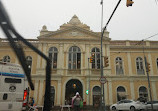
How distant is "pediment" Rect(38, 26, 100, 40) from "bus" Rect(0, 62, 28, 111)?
1485 centimetres

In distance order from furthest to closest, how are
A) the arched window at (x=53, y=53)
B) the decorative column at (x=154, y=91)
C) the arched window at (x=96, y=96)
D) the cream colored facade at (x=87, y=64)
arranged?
the arched window at (x=53, y=53), the decorative column at (x=154, y=91), the cream colored facade at (x=87, y=64), the arched window at (x=96, y=96)

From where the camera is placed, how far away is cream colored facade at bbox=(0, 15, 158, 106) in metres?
20.3

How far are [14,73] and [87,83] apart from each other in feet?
45.1

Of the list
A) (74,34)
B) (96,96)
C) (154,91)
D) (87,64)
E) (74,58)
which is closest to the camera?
(96,96)

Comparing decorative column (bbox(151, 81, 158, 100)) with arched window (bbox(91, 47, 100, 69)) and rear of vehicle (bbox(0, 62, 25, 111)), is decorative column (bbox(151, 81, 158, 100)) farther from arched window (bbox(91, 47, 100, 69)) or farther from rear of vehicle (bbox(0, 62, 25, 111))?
rear of vehicle (bbox(0, 62, 25, 111))

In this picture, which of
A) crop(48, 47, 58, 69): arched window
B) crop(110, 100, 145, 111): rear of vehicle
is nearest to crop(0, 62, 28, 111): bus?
crop(110, 100, 145, 111): rear of vehicle

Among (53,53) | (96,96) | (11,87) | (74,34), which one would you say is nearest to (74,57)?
(53,53)

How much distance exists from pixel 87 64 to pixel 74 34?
5490 mm

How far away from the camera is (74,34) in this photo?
899 inches

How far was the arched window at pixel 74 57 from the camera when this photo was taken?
21.7m

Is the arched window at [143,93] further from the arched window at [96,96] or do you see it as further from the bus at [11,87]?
the bus at [11,87]

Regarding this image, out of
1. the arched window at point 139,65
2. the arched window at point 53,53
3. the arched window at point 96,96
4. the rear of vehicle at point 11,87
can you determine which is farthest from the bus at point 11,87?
the arched window at point 139,65

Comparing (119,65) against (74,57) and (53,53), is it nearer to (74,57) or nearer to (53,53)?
(74,57)

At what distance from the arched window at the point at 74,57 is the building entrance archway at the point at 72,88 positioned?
2.31 meters
